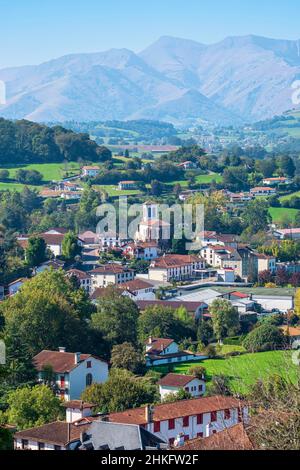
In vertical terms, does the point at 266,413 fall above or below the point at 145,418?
above

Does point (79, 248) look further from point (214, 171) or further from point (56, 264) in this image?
point (214, 171)

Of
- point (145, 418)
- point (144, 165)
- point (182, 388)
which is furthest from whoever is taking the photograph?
point (144, 165)

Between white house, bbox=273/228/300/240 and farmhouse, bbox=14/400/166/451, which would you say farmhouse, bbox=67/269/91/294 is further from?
farmhouse, bbox=14/400/166/451

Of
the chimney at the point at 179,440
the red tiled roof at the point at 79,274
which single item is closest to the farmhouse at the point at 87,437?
the chimney at the point at 179,440

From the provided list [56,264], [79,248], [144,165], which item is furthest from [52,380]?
[144,165]

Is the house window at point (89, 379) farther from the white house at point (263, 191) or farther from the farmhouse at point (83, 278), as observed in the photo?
the white house at point (263, 191)

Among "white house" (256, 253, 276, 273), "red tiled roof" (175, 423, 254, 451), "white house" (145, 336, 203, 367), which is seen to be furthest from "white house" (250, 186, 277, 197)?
"red tiled roof" (175, 423, 254, 451)
